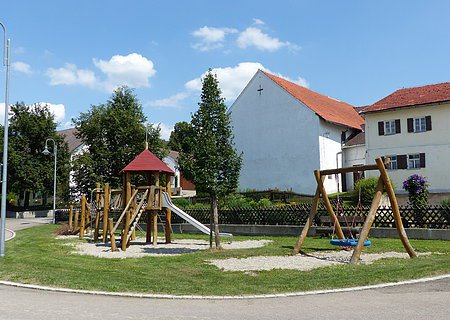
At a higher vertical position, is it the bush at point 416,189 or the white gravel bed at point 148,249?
the bush at point 416,189

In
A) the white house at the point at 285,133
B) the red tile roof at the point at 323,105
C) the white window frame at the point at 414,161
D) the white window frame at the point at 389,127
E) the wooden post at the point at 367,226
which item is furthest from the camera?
the red tile roof at the point at 323,105

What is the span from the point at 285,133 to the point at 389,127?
9136mm

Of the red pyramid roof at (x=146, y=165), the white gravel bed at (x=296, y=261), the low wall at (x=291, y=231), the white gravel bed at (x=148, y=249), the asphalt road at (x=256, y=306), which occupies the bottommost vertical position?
the white gravel bed at (x=148, y=249)

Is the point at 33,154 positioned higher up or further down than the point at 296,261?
higher up

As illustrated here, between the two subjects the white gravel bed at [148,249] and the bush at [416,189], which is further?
the bush at [416,189]

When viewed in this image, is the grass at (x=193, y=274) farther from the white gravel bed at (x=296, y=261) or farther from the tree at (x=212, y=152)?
the tree at (x=212, y=152)

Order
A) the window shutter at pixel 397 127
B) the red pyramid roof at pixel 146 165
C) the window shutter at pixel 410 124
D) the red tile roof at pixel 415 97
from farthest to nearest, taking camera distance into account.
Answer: the window shutter at pixel 397 127, the window shutter at pixel 410 124, the red tile roof at pixel 415 97, the red pyramid roof at pixel 146 165

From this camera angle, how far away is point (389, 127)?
1430 inches

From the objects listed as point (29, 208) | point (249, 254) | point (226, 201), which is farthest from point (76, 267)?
point (29, 208)

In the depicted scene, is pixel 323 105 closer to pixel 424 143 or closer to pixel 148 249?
pixel 424 143

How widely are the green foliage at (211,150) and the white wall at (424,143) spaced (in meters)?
22.7

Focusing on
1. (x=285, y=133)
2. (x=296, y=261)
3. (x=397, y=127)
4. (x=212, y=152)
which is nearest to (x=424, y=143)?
(x=397, y=127)

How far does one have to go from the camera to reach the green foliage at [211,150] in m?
15.6

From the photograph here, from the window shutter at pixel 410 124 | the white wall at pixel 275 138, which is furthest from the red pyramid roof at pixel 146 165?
the window shutter at pixel 410 124
